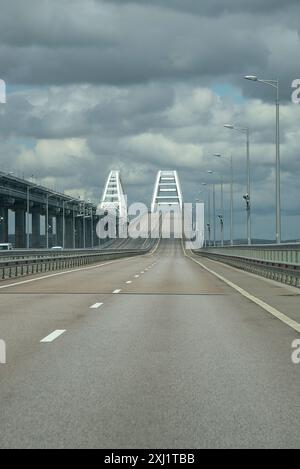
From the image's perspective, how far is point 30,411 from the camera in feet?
25.4

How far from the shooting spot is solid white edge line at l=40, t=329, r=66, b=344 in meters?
13.0

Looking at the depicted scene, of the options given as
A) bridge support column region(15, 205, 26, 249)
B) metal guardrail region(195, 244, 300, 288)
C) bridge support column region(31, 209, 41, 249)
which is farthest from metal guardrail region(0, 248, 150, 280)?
bridge support column region(31, 209, 41, 249)

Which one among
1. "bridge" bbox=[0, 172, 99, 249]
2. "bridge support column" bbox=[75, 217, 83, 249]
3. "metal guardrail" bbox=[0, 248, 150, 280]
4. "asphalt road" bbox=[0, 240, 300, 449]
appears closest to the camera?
"asphalt road" bbox=[0, 240, 300, 449]

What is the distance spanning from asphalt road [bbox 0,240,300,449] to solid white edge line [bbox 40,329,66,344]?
6cm

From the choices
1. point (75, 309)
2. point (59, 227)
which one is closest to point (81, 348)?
point (75, 309)

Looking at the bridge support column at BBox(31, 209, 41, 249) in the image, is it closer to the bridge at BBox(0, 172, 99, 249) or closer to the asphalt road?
the bridge at BBox(0, 172, 99, 249)

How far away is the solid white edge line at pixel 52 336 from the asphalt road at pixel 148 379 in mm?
63

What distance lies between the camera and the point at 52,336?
13664mm

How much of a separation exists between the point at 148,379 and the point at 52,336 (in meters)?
4.38

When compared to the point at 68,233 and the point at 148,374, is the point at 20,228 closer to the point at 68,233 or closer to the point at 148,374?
the point at 68,233

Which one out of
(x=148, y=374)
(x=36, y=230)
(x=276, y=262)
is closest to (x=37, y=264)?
(x=276, y=262)

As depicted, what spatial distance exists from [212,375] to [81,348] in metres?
2.91

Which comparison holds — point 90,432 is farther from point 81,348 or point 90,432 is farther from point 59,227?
point 59,227

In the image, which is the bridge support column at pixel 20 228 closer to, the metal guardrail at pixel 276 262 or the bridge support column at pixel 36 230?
the bridge support column at pixel 36 230
